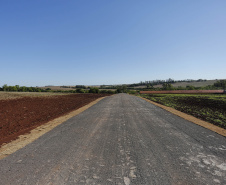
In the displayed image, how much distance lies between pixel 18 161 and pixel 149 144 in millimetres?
5028

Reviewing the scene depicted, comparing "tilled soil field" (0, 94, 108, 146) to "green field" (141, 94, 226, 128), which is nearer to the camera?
"tilled soil field" (0, 94, 108, 146)

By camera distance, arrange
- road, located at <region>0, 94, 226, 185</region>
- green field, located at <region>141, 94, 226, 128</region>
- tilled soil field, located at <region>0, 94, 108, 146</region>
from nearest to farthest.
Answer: road, located at <region>0, 94, 226, 185</region> → tilled soil field, located at <region>0, 94, 108, 146</region> → green field, located at <region>141, 94, 226, 128</region>

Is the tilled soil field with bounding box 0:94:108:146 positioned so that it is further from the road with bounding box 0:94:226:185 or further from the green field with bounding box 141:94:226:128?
the green field with bounding box 141:94:226:128

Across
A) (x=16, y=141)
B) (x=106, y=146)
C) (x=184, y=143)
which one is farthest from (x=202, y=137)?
(x=16, y=141)

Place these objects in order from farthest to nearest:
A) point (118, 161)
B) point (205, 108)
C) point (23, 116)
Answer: point (205, 108) < point (23, 116) < point (118, 161)

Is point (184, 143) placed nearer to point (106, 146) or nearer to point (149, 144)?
point (149, 144)

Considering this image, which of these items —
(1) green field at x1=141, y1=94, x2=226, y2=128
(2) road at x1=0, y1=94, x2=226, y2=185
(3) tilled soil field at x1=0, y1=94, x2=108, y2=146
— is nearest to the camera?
(2) road at x1=0, y1=94, x2=226, y2=185

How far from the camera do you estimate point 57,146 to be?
561 cm

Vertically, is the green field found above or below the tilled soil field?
below

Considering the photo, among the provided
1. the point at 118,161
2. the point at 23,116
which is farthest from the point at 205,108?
the point at 23,116

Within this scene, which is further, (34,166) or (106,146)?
(106,146)

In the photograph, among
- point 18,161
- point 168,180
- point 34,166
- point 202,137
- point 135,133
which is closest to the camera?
point 168,180

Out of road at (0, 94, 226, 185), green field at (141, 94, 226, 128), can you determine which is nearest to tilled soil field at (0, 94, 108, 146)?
road at (0, 94, 226, 185)

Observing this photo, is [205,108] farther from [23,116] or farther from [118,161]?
[23,116]
